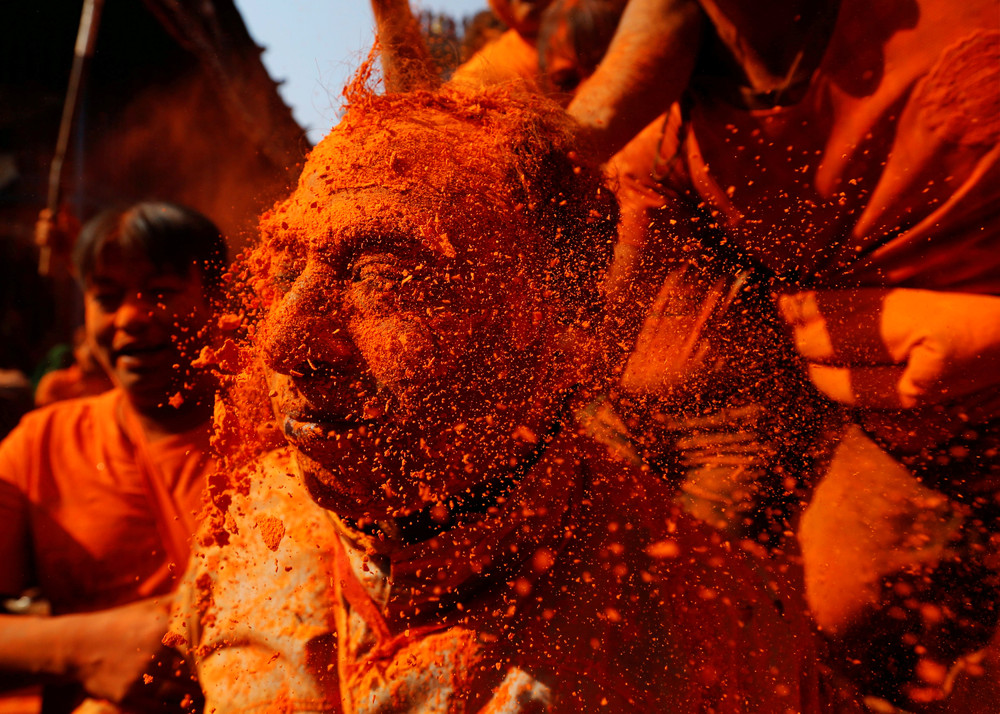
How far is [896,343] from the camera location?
1.83 feet

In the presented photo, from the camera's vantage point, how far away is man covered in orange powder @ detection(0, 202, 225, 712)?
2.73 ft

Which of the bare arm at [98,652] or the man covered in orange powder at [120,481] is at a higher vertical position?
the man covered in orange powder at [120,481]

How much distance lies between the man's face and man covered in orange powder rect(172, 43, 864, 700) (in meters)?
0.23

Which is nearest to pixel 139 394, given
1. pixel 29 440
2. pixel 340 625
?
pixel 29 440

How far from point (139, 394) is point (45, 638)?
377 mm

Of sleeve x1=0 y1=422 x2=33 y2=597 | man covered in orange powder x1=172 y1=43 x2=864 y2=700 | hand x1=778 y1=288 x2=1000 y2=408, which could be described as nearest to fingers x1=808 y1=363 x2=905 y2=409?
hand x1=778 y1=288 x2=1000 y2=408

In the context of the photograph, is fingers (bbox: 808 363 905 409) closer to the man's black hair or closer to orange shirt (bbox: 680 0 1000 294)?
orange shirt (bbox: 680 0 1000 294)

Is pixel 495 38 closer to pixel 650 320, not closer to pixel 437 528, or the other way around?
pixel 650 320

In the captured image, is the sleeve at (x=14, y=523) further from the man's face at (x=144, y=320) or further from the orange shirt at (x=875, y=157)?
the orange shirt at (x=875, y=157)

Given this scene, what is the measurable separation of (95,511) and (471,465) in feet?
2.36

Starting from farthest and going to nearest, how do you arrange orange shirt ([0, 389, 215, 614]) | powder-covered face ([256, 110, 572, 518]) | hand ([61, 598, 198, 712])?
1. orange shirt ([0, 389, 215, 614])
2. hand ([61, 598, 198, 712])
3. powder-covered face ([256, 110, 572, 518])

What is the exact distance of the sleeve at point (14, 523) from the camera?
36.9 inches

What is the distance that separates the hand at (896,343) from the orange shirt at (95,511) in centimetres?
84

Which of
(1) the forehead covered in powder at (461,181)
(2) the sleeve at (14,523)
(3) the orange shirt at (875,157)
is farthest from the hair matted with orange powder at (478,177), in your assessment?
(2) the sleeve at (14,523)
